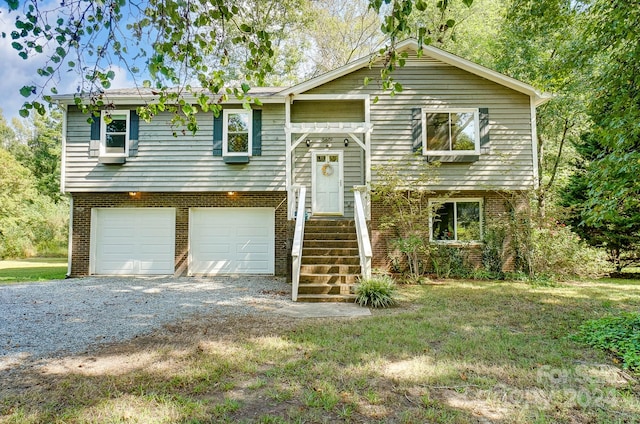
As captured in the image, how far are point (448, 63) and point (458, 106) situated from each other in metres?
1.26

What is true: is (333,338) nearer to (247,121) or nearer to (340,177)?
(340,177)

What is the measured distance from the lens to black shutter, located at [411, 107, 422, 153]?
10.2 meters

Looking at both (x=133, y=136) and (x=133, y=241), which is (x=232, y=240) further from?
(x=133, y=136)

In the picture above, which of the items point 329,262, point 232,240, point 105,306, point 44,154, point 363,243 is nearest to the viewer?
point 105,306

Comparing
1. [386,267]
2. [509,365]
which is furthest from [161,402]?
[386,267]

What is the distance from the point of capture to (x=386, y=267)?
33.6 ft

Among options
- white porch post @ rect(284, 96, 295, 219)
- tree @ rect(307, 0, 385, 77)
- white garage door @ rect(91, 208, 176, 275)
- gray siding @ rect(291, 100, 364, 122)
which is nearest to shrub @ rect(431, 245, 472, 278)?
white porch post @ rect(284, 96, 295, 219)

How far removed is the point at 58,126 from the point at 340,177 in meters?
29.2

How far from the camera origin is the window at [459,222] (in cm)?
1055

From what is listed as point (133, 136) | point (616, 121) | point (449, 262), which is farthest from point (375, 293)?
point (133, 136)

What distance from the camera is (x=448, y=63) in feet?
34.0

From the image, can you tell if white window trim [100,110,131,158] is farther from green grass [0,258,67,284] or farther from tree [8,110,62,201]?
tree [8,110,62,201]

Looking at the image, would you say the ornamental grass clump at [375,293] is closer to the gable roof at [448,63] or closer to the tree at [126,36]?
the tree at [126,36]

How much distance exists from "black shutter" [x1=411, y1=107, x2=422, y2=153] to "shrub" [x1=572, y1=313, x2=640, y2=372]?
622 cm
